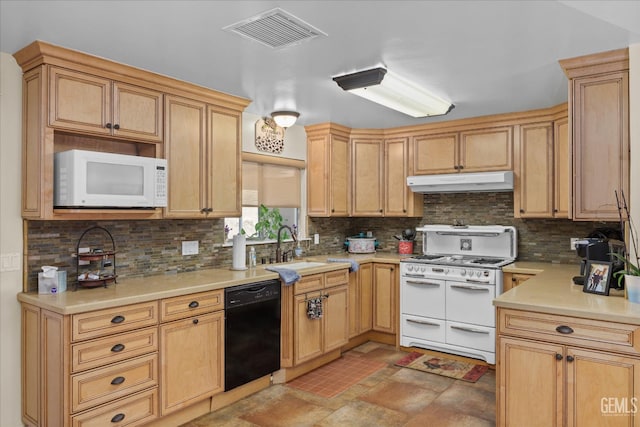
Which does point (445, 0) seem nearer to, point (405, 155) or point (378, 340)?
point (405, 155)

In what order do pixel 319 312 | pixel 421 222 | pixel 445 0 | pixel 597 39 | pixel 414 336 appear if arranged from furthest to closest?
1. pixel 421 222
2. pixel 414 336
3. pixel 319 312
4. pixel 597 39
5. pixel 445 0

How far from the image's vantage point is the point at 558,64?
2848mm

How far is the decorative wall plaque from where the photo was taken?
4.35m

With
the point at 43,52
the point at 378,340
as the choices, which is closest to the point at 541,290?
the point at 378,340

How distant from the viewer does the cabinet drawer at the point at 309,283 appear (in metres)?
3.77

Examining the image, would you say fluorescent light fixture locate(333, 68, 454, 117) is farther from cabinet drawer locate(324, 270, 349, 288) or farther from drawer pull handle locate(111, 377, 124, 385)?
drawer pull handle locate(111, 377, 124, 385)

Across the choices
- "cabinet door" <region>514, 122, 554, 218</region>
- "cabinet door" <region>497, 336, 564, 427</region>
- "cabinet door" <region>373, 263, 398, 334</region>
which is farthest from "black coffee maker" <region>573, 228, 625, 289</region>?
"cabinet door" <region>373, 263, 398, 334</region>

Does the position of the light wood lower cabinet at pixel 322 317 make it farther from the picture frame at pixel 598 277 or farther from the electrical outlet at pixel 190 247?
the picture frame at pixel 598 277

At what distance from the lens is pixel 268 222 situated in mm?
4328

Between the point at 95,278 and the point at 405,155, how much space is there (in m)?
3.42

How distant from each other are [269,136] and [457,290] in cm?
239

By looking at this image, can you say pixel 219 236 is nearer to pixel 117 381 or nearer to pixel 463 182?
pixel 117 381

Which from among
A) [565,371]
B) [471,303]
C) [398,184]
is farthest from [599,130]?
[398,184]

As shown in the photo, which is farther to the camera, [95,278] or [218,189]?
[218,189]
